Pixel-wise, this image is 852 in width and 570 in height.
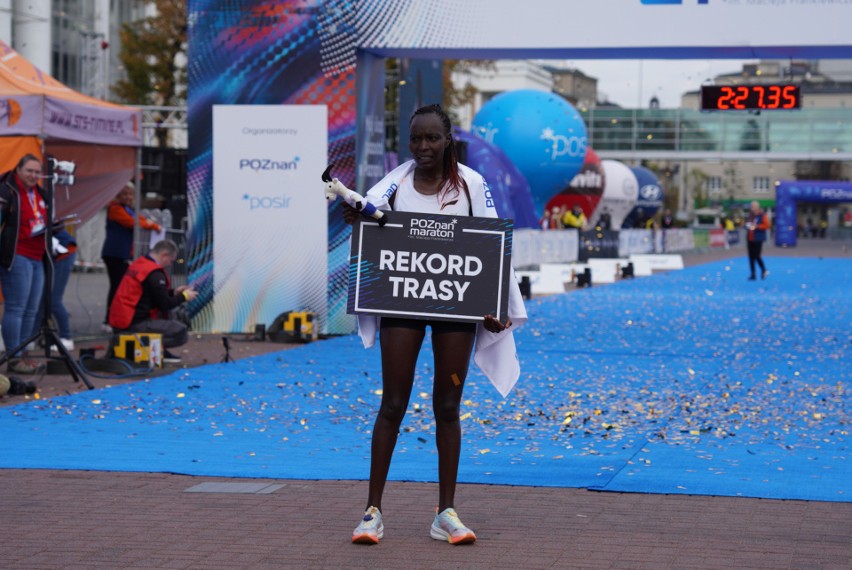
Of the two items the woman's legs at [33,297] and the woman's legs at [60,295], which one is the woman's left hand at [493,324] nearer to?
the woman's legs at [33,297]

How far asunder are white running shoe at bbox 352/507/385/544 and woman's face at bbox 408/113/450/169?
150cm

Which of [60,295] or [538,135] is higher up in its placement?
[538,135]

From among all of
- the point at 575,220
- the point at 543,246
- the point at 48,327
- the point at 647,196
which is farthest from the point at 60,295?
the point at 647,196

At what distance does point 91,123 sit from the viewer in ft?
47.4

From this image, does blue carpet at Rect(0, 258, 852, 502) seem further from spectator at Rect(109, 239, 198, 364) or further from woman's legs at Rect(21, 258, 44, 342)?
woman's legs at Rect(21, 258, 44, 342)

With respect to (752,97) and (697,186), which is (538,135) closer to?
(752,97)

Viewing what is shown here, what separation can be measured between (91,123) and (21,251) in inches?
83.9

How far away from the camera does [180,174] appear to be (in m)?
25.1

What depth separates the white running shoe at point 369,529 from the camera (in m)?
5.94

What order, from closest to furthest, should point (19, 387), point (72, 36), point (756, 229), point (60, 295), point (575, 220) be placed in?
point (19, 387) < point (60, 295) < point (756, 229) < point (575, 220) < point (72, 36)

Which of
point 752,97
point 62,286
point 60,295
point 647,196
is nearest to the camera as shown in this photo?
point 60,295

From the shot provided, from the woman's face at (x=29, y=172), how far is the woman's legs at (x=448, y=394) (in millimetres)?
7219

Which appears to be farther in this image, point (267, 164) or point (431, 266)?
point (267, 164)

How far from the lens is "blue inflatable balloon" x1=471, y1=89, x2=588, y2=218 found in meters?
40.6
